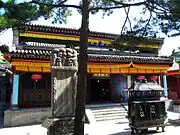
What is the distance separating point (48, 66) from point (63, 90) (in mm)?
6775

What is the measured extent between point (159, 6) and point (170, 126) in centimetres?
688

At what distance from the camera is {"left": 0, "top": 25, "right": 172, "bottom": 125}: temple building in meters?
13.5

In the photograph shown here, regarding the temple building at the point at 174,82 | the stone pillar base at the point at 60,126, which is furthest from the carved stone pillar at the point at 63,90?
the temple building at the point at 174,82

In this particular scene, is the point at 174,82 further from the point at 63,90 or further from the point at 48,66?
the point at 63,90

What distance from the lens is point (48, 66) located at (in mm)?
13781

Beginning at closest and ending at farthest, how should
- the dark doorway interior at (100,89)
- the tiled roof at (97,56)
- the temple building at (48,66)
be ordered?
the tiled roof at (97,56) < the temple building at (48,66) < the dark doorway interior at (100,89)

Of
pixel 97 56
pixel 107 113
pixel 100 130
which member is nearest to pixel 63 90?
pixel 100 130

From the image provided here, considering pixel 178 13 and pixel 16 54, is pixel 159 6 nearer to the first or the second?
pixel 178 13

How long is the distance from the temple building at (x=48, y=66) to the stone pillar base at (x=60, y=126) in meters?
6.59

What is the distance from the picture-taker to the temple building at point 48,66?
44.3ft

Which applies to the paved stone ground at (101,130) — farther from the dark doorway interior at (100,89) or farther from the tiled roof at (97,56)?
the dark doorway interior at (100,89)

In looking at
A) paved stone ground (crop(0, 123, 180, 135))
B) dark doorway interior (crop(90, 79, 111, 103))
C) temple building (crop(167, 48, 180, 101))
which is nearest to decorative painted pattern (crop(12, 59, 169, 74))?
paved stone ground (crop(0, 123, 180, 135))

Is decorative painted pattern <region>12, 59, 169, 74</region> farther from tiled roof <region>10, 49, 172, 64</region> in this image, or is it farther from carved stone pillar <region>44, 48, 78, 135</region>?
carved stone pillar <region>44, 48, 78, 135</region>

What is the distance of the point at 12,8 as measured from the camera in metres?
6.75
